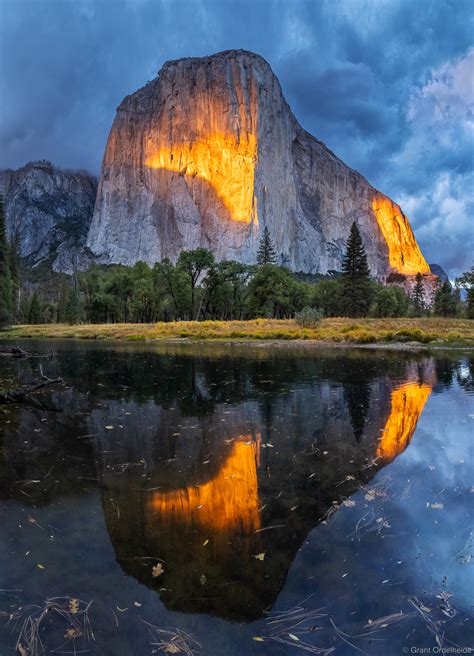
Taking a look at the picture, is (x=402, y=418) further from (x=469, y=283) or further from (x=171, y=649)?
(x=469, y=283)

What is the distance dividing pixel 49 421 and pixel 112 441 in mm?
2477

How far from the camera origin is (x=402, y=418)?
933 centimetres

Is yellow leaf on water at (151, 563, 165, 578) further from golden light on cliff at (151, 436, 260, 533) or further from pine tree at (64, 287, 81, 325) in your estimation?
pine tree at (64, 287, 81, 325)

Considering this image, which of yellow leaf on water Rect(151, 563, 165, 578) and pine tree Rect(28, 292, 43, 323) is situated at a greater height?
pine tree Rect(28, 292, 43, 323)

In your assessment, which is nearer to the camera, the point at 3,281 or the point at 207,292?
the point at 3,281

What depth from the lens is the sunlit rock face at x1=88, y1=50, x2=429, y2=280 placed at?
14362 centimetres

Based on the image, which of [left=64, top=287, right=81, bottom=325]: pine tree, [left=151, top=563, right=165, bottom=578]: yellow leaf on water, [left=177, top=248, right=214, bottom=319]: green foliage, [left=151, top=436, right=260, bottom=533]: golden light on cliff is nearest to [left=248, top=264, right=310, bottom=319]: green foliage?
[left=177, top=248, right=214, bottom=319]: green foliage

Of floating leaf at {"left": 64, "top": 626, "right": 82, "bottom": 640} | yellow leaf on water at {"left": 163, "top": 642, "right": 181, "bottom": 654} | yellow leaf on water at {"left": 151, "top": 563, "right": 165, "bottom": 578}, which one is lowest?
floating leaf at {"left": 64, "top": 626, "right": 82, "bottom": 640}

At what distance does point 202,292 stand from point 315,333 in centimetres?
3429

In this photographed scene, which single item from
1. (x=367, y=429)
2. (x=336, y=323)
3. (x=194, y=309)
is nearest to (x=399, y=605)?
(x=367, y=429)

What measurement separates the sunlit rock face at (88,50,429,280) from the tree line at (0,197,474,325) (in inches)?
2377

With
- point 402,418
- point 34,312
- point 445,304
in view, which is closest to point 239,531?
point 402,418

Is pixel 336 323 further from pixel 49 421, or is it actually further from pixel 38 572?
pixel 38 572

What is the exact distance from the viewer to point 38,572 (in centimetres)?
362
